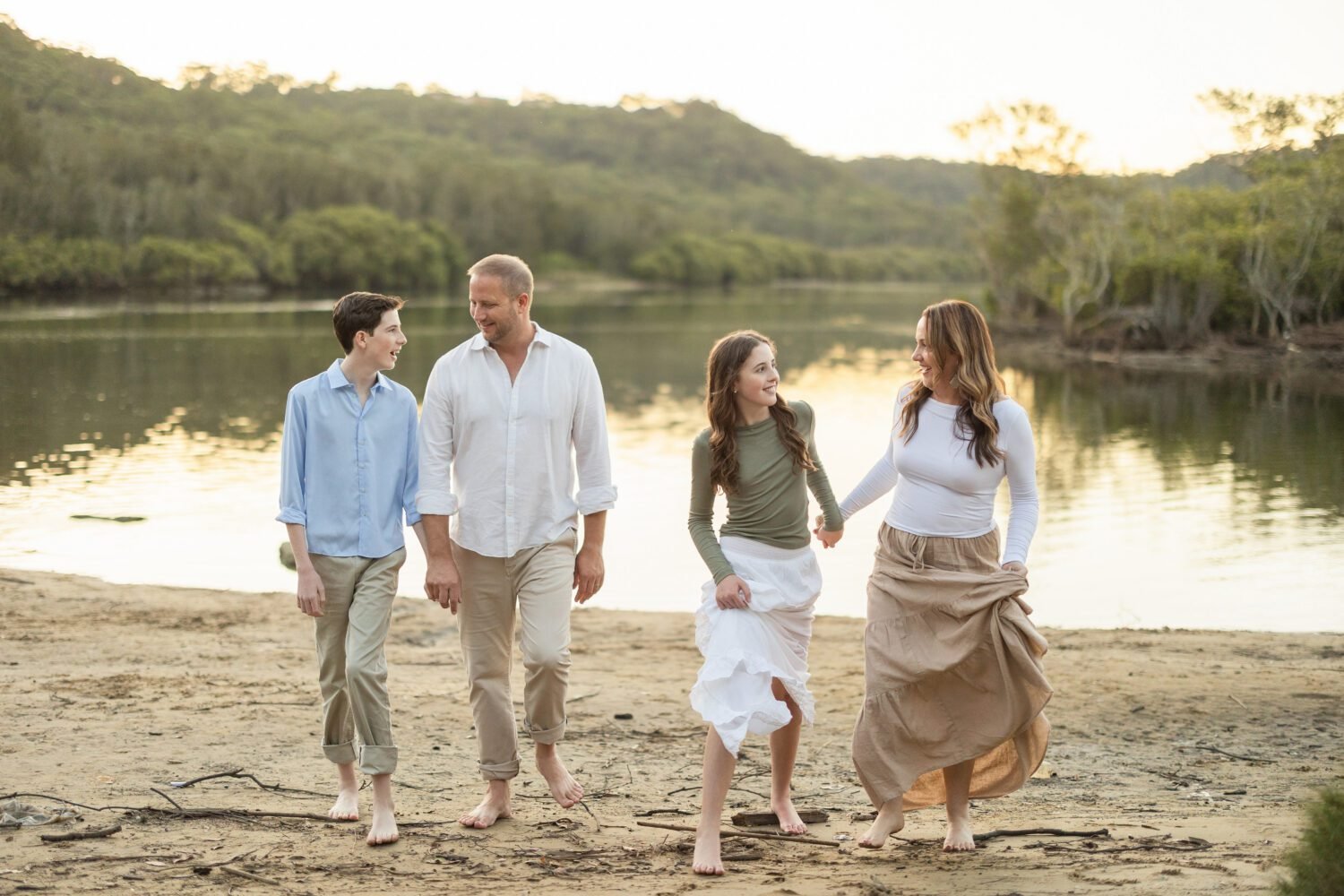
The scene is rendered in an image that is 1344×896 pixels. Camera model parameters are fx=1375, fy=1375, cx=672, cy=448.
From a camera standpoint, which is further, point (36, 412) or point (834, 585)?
point (36, 412)

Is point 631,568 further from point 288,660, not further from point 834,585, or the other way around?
point 288,660

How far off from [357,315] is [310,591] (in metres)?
0.98

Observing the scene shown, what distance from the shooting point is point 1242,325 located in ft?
166

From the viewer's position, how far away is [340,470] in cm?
486

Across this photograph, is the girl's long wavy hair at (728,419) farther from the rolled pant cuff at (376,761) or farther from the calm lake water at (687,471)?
the calm lake water at (687,471)

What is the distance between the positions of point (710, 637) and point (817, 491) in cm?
64

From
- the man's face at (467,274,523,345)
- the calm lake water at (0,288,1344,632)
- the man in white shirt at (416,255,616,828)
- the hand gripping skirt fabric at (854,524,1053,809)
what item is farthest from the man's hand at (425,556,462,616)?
the calm lake water at (0,288,1344,632)

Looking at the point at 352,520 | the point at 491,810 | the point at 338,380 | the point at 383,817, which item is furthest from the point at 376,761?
the point at 338,380

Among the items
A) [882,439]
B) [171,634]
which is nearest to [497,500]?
[171,634]

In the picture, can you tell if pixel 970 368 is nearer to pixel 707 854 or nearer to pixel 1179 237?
pixel 707 854

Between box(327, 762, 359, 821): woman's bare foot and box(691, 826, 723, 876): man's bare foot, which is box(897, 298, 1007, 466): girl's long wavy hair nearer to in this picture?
box(691, 826, 723, 876): man's bare foot

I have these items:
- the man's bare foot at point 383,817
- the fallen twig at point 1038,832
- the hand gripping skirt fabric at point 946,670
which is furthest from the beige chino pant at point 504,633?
the fallen twig at point 1038,832

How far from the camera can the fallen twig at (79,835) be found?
14.7 ft

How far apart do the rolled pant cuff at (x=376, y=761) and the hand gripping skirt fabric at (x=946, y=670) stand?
1605 millimetres
